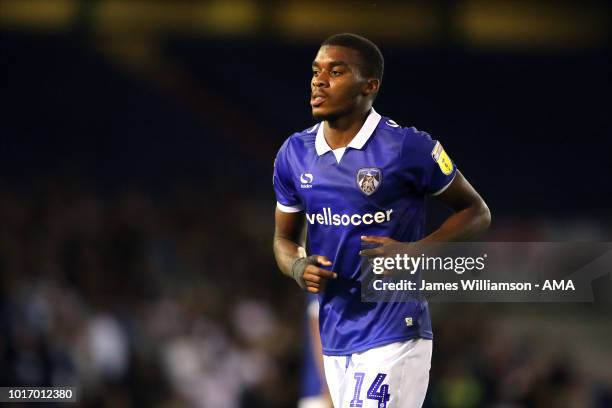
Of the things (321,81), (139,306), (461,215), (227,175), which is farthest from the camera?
(227,175)

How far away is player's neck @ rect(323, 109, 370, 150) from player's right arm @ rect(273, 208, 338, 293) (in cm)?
40

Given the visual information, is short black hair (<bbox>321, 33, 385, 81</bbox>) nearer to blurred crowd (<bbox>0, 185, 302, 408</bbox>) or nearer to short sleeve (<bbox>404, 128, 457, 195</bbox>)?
short sleeve (<bbox>404, 128, 457, 195</bbox>)

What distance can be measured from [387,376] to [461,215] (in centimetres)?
71

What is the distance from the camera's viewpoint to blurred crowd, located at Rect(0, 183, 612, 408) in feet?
28.1

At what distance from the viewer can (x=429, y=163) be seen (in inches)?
162

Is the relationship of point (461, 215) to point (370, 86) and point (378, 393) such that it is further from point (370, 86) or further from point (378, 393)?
point (378, 393)

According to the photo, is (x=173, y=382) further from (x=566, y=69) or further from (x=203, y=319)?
(x=566, y=69)

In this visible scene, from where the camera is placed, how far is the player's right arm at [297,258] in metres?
4.04

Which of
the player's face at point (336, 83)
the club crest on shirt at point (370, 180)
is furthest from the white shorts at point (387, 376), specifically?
the player's face at point (336, 83)

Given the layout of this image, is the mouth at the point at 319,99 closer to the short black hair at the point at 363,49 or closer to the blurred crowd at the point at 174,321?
the short black hair at the point at 363,49

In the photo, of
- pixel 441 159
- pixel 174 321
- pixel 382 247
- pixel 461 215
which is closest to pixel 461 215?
pixel 461 215

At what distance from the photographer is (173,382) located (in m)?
9.09

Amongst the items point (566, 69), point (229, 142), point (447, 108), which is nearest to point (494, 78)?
point (566, 69)

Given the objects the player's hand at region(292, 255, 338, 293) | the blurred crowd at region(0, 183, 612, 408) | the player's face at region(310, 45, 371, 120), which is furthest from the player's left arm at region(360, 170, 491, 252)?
the blurred crowd at region(0, 183, 612, 408)
